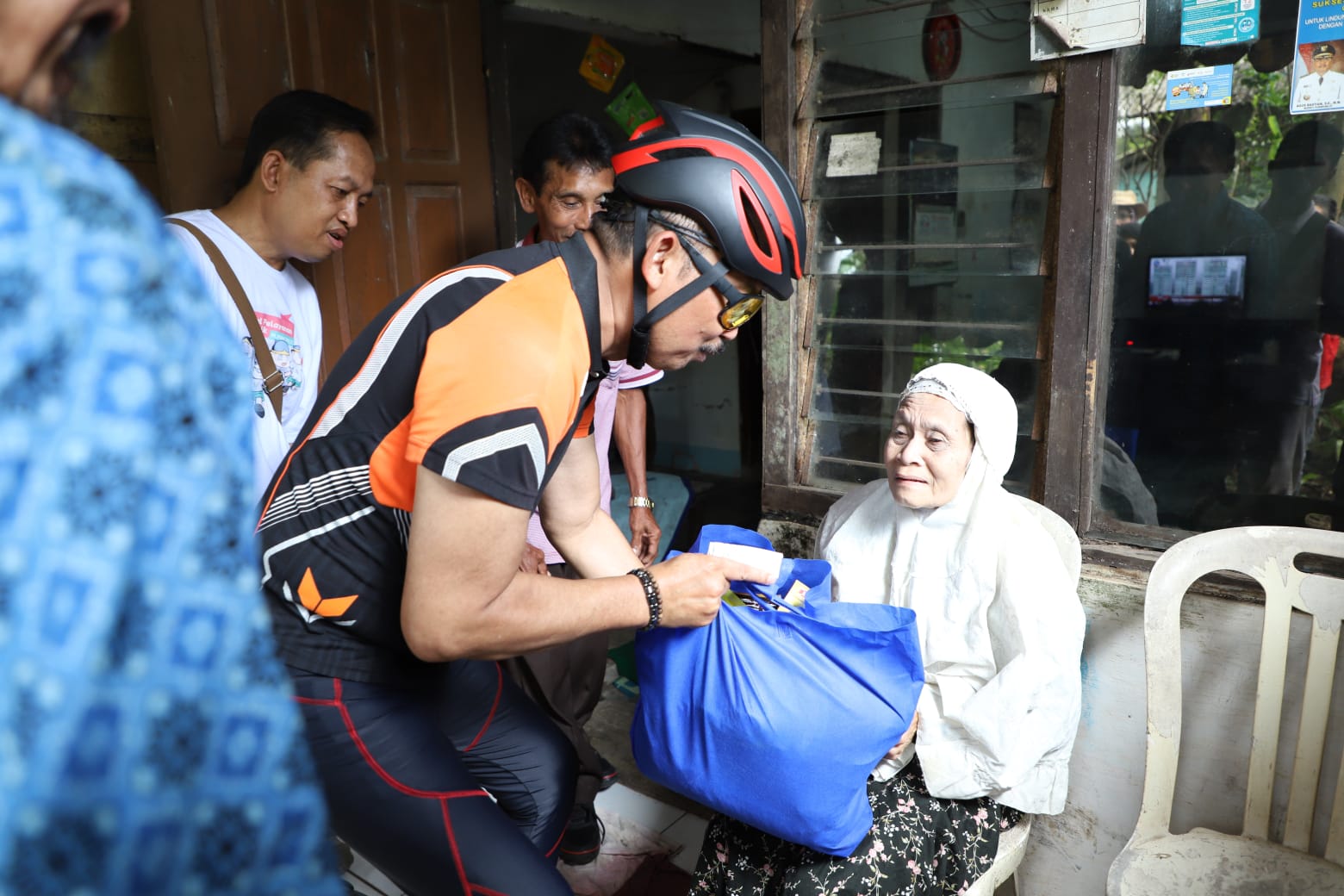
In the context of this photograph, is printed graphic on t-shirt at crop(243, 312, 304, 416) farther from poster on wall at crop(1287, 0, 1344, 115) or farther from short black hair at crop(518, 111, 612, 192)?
poster on wall at crop(1287, 0, 1344, 115)

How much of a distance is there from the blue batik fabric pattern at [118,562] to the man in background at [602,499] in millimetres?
2029

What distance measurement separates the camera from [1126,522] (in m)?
2.38

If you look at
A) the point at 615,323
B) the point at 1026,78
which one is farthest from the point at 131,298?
the point at 1026,78

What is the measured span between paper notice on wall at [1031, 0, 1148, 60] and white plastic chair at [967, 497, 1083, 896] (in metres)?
1.12

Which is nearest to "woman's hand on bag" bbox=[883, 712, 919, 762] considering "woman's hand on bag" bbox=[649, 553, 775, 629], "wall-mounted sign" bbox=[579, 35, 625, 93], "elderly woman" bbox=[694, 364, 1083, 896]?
"elderly woman" bbox=[694, 364, 1083, 896]

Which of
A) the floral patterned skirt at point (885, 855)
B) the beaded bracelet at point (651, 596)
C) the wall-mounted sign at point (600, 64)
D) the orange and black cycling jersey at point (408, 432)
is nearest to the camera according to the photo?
the orange and black cycling jersey at point (408, 432)

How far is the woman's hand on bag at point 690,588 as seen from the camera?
57.5 inches

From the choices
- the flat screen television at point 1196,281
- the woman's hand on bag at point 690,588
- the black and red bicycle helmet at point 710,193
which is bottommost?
the woman's hand on bag at point 690,588

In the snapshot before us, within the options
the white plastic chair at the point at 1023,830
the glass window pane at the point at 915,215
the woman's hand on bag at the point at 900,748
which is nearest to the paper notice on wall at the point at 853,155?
the glass window pane at the point at 915,215

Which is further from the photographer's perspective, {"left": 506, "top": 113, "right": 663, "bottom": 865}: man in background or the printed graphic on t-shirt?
{"left": 506, "top": 113, "right": 663, "bottom": 865}: man in background

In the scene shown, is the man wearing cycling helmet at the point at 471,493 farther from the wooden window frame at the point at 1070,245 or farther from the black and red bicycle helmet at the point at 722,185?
the wooden window frame at the point at 1070,245

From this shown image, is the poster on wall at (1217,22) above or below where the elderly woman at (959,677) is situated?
above

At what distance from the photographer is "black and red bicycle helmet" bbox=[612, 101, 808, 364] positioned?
1332 mm

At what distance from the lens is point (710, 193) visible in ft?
4.37
